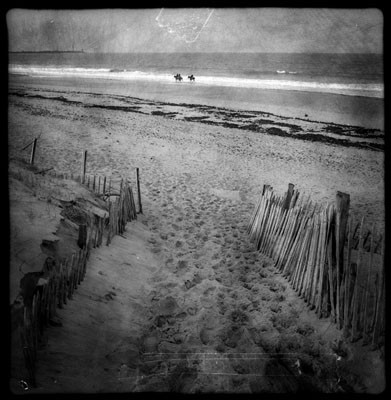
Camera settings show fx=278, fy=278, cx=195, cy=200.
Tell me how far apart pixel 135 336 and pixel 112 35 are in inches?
123

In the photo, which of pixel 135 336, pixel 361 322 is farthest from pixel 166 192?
pixel 361 322

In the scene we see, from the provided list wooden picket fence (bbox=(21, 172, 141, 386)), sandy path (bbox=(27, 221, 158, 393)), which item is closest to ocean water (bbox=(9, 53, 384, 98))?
wooden picket fence (bbox=(21, 172, 141, 386))

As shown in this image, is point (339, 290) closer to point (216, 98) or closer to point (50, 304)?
point (50, 304)

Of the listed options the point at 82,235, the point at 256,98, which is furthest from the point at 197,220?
the point at 256,98

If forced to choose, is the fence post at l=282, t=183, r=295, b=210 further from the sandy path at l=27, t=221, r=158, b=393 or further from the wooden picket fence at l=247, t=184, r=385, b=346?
the sandy path at l=27, t=221, r=158, b=393

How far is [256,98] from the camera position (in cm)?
507

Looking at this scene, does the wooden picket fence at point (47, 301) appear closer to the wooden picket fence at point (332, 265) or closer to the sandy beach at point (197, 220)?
the sandy beach at point (197, 220)

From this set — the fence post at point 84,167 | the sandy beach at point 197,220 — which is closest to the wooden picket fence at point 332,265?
the sandy beach at point 197,220

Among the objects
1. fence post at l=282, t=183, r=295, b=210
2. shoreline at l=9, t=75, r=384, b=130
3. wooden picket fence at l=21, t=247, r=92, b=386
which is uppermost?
shoreline at l=9, t=75, r=384, b=130

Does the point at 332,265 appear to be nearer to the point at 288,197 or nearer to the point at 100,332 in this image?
the point at 288,197

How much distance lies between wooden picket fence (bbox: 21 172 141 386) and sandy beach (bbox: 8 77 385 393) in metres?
0.10

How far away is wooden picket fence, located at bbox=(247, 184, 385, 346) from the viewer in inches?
80.4

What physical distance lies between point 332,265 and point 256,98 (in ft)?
12.2

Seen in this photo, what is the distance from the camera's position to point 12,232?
2.53 metres
